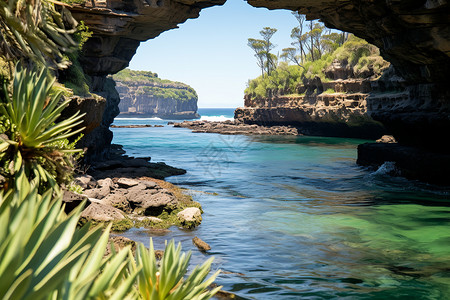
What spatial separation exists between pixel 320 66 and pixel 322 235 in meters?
45.3

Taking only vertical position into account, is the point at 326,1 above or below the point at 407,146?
above

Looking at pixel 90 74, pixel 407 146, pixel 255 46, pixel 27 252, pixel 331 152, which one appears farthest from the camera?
pixel 255 46

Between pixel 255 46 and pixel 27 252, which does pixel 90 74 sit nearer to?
pixel 27 252

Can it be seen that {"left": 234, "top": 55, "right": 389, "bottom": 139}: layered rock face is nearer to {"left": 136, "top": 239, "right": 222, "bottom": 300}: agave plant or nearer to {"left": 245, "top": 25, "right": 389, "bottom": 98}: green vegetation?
{"left": 245, "top": 25, "right": 389, "bottom": 98}: green vegetation

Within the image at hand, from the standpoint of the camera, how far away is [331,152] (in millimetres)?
34219

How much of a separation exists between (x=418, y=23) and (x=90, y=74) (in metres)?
18.2

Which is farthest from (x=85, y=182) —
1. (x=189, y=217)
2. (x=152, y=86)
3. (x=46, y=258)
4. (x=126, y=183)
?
(x=152, y=86)

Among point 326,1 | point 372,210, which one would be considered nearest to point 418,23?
point 326,1

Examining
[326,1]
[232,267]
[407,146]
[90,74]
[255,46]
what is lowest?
[232,267]

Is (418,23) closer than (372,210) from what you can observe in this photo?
No

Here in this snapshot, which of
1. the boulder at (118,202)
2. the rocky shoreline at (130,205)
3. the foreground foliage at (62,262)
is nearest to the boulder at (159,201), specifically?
the rocky shoreline at (130,205)

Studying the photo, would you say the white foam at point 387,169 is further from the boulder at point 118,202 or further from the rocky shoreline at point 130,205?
the boulder at point 118,202

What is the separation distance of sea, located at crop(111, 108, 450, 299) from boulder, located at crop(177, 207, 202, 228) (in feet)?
0.65

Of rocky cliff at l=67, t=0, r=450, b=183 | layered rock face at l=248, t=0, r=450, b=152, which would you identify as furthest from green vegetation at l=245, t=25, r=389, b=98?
layered rock face at l=248, t=0, r=450, b=152
